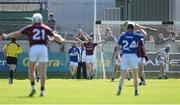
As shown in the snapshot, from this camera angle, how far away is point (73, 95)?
19641mm

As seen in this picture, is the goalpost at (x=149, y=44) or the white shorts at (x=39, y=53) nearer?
the white shorts at (x=39, y=53)

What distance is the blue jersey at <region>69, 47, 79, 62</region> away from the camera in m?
35.3

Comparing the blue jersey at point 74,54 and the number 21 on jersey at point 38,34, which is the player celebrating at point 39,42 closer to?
the number 21 on jersey at point 38,34

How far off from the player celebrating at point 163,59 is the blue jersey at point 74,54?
436 centimetres

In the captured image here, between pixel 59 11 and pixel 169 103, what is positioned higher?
pixel 59 11

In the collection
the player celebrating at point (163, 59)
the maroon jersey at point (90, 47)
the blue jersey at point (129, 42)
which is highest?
the blue jersey at point (129, 42)

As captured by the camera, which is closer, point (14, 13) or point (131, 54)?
point (131, 54)

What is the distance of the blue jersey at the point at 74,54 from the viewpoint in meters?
35.3

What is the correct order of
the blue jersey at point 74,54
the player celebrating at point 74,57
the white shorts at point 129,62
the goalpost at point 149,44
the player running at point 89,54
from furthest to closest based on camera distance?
→ the goalpost at point 149,44
the blue jersey at point 74,54
the player celebrating at point 74,57
the player running at point 89,54
the white shorts at point 129,62

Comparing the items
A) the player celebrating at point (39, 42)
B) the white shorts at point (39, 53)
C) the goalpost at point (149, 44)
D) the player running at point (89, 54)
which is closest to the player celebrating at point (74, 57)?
the player running at point (89, 54)

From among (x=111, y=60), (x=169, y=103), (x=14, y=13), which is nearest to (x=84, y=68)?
(x=111, y=60)

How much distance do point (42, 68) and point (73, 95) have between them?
153 cm

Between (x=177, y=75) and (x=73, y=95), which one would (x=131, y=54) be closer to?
(x=73, y=95)

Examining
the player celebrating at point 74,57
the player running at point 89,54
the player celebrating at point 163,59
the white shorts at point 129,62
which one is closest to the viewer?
the white shorts at point 129,62
